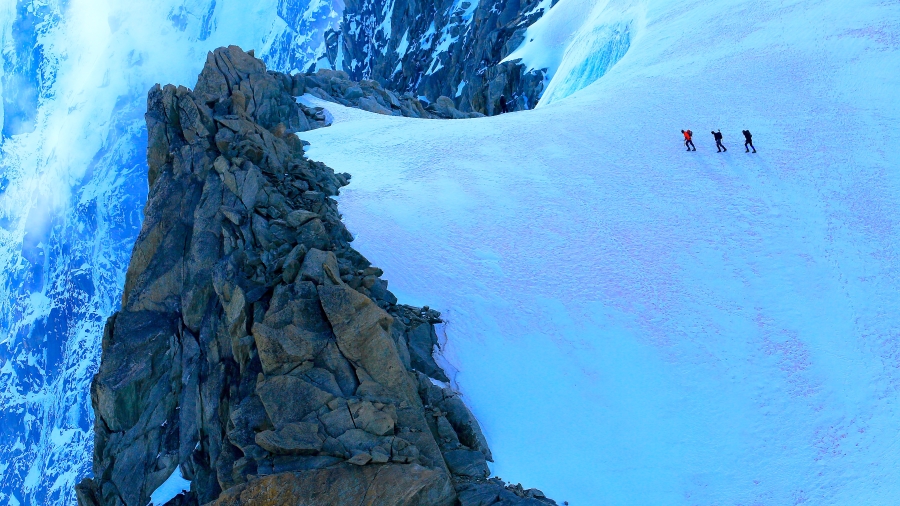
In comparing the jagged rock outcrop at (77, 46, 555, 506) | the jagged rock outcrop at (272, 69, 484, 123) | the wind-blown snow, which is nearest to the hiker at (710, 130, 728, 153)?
the jagged rock outcrop at (77, 46, 555, 506)

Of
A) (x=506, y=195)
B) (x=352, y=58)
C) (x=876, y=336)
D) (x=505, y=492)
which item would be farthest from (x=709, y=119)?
(x=352, y=58)

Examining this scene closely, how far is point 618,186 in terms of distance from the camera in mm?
26672

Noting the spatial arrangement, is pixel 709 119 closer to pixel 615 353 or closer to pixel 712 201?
pixel 712 201

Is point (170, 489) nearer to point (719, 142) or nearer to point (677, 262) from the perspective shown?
point (677, 262)

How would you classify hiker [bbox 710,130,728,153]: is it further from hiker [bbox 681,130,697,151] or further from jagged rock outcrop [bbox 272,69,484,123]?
jagged rock outcrop [bbox 272,69,484,123]

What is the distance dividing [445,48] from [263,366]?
89468 mm

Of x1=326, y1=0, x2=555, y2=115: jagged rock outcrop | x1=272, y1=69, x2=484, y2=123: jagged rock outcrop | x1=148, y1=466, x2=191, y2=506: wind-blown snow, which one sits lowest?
x1=148, y1=466, x2=191, y2=506: wind-blown snow

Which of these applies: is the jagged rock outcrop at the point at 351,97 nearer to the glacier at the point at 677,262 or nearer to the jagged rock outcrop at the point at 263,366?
the glacier at the point at 677,262

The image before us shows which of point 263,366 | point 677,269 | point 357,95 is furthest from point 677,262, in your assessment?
point 357,95

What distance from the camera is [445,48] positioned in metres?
101

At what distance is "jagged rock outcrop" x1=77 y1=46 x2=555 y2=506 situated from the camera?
46.9 ft

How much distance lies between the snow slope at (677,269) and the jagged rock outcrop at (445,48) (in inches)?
1353

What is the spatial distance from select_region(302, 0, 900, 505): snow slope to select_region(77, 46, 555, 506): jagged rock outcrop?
5.06ft

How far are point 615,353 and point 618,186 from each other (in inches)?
363
